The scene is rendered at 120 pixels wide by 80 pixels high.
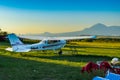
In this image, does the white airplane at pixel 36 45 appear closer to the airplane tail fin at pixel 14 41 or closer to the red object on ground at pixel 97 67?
the airplane tail fin at pixel 14 41

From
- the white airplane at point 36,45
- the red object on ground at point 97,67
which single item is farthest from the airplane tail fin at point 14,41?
the red object on ground at point 97,67

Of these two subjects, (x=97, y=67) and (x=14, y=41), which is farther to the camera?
(x=14, y=41)

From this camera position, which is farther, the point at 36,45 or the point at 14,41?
the point at 14,41

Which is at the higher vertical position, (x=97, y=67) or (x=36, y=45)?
(x=97, y=67)

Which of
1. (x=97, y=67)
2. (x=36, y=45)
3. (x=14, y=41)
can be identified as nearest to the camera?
(x=97, y=67)

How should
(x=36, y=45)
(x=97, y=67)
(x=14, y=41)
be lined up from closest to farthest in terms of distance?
(x=97, y=67) < (x=36, y=45) < (x=14, y=41)

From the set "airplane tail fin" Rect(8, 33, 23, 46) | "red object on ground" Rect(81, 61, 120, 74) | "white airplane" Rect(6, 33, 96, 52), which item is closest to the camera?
"red object on ground" Rect(81, 61, 120, 74)

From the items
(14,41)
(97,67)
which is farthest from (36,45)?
(97,67)

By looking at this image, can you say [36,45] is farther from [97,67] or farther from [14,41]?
[97,67]

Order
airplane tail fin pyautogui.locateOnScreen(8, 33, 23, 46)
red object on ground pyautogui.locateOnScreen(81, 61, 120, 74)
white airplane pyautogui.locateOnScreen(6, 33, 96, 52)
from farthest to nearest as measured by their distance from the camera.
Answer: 1. airplane tail fin pyautogui.locateOnScreen(8, 33, 23, 46)
2. white airplane pyautogui.locateOnScreen(6, 33, 96, 52)
3. red object on ground pyautogui.locateOnScreen(81, 61, 120, 74)

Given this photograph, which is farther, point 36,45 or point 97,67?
point 36,45

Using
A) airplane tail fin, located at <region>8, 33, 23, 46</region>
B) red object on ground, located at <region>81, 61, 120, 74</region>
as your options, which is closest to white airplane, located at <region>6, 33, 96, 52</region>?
airplane tail fin, located at <region>8, 33, 23, 46</region>

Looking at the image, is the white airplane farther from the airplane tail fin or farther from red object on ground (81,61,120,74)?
red object on ground (81,61,120,74)

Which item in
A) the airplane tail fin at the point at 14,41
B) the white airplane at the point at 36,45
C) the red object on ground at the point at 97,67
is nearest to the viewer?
the red object on ground at the point at 97,67
